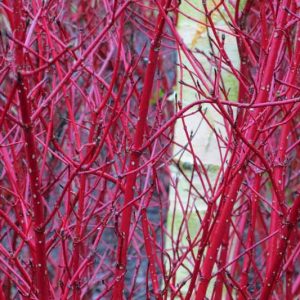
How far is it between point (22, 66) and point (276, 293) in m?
1.74

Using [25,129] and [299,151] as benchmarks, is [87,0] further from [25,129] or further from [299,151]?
[25,129]

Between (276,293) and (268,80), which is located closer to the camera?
(268,80)

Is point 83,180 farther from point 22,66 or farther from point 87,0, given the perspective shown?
point 87,0

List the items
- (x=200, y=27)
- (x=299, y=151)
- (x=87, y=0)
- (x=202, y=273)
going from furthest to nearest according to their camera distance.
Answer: (x=87, y=0) < (x=299, y=151) < (x=200, y=27) < (x=202, y=273)

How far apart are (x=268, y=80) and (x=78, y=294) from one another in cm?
87

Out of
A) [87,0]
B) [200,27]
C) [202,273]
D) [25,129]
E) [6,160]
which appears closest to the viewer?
[25,129]

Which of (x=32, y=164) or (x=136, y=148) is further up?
(x=136, y=148)

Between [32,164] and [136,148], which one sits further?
[136,148]

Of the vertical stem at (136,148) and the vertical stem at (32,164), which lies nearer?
the vertical stem at (32,164)

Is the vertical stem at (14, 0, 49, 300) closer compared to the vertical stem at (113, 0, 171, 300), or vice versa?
the vertical stem at (14, 0, 49, 300)

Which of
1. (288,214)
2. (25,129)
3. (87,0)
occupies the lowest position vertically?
(288,214)

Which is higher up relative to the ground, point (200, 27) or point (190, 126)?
point (200, 27)

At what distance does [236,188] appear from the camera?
2.01 m

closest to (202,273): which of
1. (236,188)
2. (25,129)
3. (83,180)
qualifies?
(236,188)
